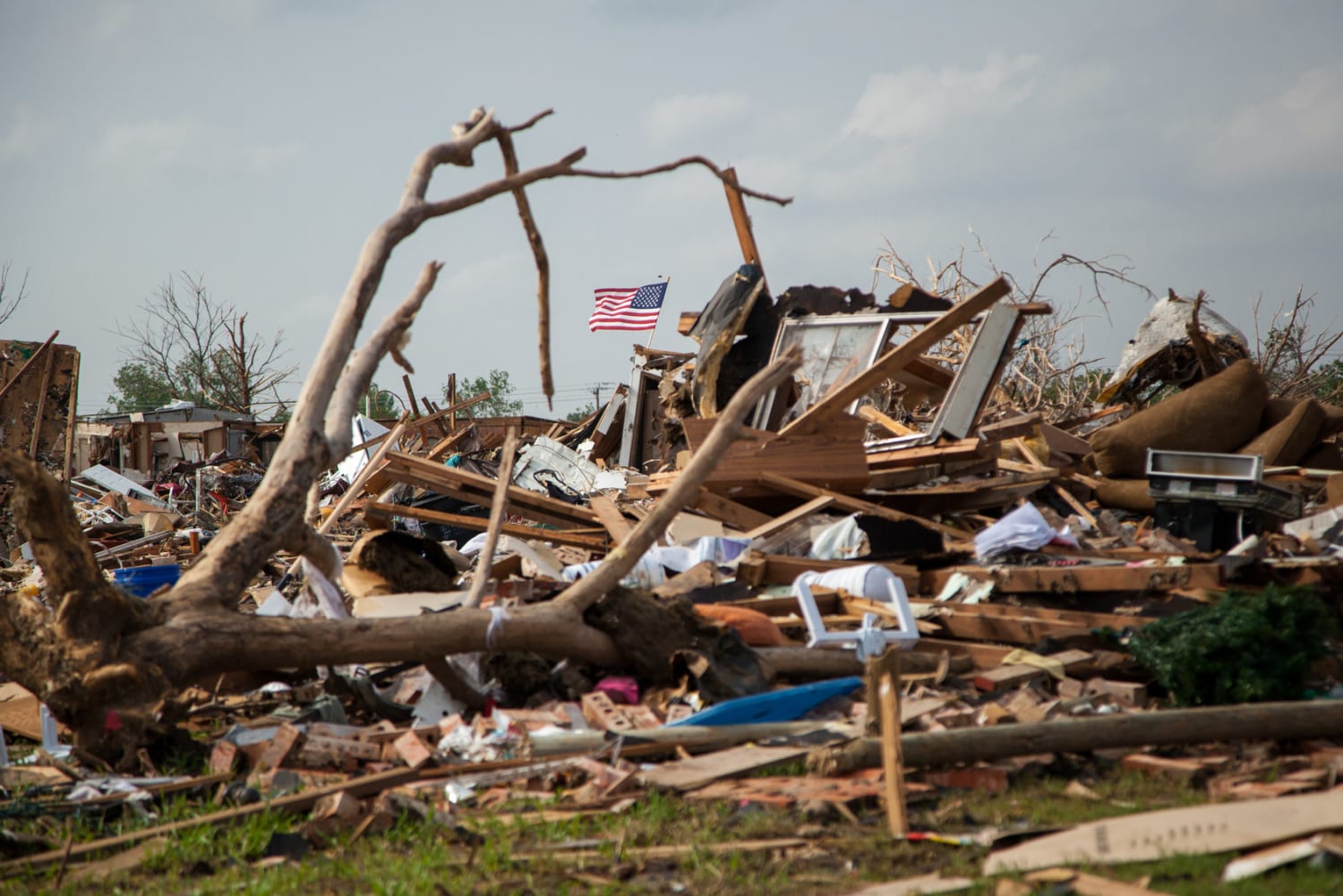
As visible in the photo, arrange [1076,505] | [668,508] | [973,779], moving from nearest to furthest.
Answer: [973,779] < [668,508] < [1076,505]

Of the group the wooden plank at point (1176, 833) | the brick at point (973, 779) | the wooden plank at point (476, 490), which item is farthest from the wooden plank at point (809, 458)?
the wooden plank at point (1176, 833)

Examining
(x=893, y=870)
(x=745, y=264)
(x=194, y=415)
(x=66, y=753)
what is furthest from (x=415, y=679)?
(x=194, y=415)

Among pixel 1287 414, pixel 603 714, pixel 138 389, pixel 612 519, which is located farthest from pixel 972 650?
pixel 138 389

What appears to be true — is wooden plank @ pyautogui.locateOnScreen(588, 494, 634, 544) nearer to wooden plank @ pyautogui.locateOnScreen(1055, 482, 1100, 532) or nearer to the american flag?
wooden plank @ pyautogui.locateOnScreen(1055, 482, 1100, 532)

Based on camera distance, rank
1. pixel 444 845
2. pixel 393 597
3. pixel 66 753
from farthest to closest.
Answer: pixel 393 597 → pixel 66 753 → pixel 444 845

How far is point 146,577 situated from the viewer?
7.81 metres

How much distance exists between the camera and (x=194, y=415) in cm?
3359

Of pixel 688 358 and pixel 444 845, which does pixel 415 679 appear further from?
pixel 688 358

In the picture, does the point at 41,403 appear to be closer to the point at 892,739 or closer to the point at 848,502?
the point at 848,502

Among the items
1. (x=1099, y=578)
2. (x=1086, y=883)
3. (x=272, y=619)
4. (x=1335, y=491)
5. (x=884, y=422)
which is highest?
(x=884, y=422)

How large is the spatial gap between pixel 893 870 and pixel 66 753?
391cm

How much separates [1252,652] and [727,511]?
4557 millimetres

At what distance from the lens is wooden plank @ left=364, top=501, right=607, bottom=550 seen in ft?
28.6

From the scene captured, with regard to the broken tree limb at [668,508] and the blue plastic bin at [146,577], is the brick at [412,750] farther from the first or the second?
the blue plastic bin at [146,577]
